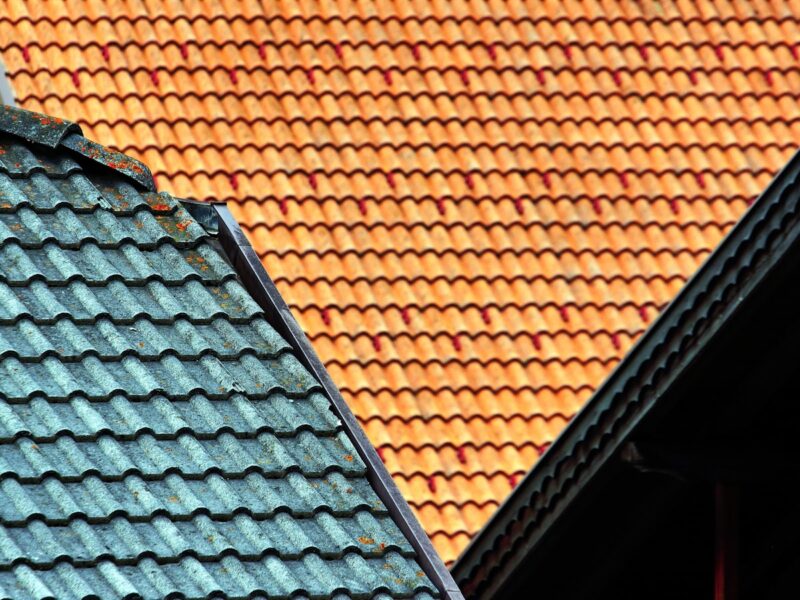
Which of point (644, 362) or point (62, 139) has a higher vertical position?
point (644, 362)

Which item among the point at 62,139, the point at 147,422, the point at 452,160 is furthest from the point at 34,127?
the point at 452,160

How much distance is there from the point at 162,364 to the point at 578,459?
Result: 6.48 ft

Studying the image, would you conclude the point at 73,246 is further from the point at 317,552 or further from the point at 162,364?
the point at 317,552

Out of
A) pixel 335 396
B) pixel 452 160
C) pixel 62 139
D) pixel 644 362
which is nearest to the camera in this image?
pixel 335 396

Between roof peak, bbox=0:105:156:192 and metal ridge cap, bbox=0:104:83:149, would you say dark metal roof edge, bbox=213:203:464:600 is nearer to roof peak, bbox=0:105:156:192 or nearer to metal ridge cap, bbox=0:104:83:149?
roof peak, bbox=0:105:156:192

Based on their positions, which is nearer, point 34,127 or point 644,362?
point 34,127

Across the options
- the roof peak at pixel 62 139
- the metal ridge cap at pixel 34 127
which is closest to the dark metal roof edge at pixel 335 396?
the roof peak at pixel 62 139

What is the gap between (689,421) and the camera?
6.34 meters

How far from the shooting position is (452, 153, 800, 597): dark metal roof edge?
5730 mm

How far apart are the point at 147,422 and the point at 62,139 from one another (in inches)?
47.7

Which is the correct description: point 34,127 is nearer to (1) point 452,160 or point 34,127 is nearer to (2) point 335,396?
(2) point 335,396

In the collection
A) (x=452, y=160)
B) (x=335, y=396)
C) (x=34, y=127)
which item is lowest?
(x=452, y=160)

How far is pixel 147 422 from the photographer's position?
477 cm

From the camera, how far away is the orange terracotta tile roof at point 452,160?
9.32m
